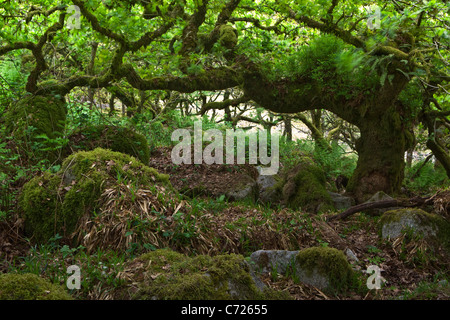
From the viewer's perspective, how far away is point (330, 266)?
3990 millimetres

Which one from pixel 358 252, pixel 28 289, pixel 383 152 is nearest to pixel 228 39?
pixel 383 152

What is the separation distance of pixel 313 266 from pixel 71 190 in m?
3.32

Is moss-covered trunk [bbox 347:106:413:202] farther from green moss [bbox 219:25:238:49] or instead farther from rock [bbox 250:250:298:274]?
rock [bbox 250:250:298:274]

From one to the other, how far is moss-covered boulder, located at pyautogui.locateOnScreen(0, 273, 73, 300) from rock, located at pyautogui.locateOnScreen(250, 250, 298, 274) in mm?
2054

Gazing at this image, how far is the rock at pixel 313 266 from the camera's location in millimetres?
3963

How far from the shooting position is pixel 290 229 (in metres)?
5.70

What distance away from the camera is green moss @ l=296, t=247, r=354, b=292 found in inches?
156

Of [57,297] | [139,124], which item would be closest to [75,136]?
[139,124]

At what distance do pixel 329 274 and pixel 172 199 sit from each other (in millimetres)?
2389

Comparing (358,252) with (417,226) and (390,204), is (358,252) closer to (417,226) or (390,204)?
(417,226)

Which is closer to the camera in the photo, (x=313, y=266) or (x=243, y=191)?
(x=313, y=266)

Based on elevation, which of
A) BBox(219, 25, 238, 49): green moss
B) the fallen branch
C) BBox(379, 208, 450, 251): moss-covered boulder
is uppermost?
BBox(219, 25, 238, 49): green moss

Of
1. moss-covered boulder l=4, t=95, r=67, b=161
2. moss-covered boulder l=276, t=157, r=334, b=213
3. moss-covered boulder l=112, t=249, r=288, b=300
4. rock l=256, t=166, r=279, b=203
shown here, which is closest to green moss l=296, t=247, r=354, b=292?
moss-covered boulder l=112, t=249, r=288, b=300
